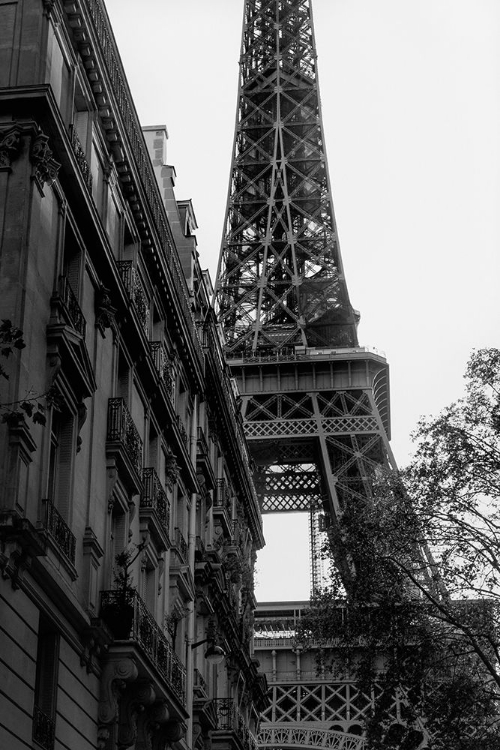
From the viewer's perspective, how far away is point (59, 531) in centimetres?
2325

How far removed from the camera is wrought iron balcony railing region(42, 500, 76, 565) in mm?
22270

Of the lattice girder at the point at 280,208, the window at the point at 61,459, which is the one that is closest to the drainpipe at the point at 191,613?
the window at the point at 61,459

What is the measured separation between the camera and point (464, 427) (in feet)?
110

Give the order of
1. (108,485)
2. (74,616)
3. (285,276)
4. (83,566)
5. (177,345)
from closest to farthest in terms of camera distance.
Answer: (74,616) → (83,566) → (108,485) → (177,345) → (285,276)

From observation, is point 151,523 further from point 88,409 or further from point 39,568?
point 39,568

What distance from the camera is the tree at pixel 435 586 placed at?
32.8 m

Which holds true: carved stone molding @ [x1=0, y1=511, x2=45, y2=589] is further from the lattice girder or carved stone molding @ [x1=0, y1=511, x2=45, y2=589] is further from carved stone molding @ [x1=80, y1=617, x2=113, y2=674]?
the lattice girder

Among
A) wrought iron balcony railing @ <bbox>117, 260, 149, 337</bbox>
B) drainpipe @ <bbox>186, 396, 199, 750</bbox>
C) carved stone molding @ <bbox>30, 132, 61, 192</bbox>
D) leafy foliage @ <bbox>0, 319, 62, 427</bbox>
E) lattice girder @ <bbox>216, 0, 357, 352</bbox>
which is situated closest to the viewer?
leafy foliage @ <bbox>0, 319, 62, 427</bbox>

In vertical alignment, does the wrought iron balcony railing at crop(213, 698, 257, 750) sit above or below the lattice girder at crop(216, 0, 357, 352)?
below

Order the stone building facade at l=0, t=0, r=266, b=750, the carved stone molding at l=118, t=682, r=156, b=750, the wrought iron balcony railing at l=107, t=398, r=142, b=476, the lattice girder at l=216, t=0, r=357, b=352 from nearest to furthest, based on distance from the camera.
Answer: the stone building facade at l=0, t=0, r=266, b=750
the carved stone molding at l=118, t=682, r=156, b=750
the wrought iron balcony railing at l=107, t=398, r=142, b=476
the lattice girder at l=216, t=0, r=357, b=352

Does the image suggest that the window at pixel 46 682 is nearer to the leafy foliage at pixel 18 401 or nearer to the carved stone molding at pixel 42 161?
the leafy foliage at pixel 18 401

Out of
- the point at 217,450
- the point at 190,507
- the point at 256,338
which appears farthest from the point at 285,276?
the point at 190,507

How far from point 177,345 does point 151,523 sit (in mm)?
7599

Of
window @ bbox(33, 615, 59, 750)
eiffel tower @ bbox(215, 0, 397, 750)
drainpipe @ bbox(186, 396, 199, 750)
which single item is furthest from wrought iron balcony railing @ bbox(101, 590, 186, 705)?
eiffel tower @ bbox(215, 0, 397, 750)
